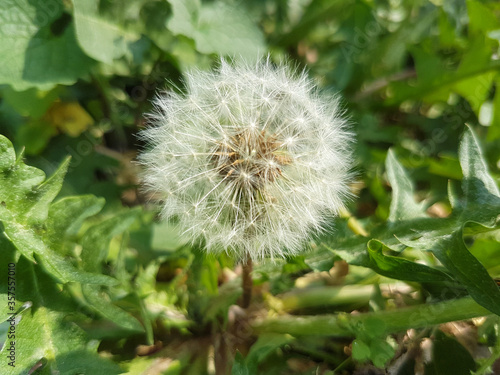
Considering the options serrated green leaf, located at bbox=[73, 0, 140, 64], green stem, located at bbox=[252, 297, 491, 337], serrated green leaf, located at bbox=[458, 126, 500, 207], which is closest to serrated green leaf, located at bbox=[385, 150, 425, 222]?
serrated green leaf, located at bbox=[458, 126, 500, 207]

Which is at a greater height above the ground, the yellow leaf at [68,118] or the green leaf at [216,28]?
the green leaf at [216,28]

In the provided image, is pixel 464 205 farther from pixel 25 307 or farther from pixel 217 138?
pixel 25 307

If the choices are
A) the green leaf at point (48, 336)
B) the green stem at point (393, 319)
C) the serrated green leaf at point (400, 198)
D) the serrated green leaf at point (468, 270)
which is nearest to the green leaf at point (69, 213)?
the green leaf at point (48, 336)

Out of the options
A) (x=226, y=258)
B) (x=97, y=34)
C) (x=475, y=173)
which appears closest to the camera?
(x=475, y=173)

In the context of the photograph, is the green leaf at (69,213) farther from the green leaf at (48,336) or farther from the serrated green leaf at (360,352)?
the serrated green leaf at (360,352)

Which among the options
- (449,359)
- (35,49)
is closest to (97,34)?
(35,49)

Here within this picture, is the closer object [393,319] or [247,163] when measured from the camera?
[247,163]

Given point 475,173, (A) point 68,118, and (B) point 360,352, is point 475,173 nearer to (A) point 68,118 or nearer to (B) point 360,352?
(B) point 360,352
